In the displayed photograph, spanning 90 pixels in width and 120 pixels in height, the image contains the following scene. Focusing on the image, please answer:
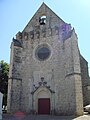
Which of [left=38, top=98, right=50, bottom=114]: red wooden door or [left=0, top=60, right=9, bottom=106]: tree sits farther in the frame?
[left=0, top=60, right=9, bottom=106]: tree

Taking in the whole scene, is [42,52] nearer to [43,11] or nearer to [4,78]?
[43,11]

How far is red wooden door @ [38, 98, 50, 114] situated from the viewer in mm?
16339

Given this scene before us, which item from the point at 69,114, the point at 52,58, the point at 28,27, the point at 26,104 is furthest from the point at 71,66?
the point at 28,27

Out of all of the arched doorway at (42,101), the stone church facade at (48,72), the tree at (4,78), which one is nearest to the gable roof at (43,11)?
the stone church facade at (48,72)

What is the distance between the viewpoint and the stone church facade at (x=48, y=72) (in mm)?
15430

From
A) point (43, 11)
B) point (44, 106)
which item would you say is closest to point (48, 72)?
point (44, 106)

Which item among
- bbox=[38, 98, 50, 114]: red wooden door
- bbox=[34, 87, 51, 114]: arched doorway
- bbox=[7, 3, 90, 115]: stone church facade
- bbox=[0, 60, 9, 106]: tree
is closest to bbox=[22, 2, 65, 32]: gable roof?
bbox=[7, 3, 90, 115]: stone church facade

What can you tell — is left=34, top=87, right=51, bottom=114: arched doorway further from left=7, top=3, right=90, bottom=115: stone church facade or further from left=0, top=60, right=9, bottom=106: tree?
left=0, top=60, right=9, bottom=106: tree

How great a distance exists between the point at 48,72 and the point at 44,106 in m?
3.13

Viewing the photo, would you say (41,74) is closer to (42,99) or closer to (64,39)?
(42,99)

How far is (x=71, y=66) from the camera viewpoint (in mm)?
15703

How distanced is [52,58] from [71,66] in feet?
8.09

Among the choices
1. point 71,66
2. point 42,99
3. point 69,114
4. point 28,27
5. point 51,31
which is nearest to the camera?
point 69,114

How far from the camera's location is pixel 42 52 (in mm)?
18422
